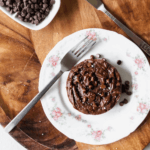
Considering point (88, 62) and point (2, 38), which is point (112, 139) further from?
point (2, 38)

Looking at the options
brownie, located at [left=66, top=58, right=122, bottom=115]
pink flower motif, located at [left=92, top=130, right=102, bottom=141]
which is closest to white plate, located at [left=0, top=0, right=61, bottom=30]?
brownie, located at [left=66, top=58, right=122, bottom=115]

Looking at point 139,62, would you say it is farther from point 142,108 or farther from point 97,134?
point 97,134

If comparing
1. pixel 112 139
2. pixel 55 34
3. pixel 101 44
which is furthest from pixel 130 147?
pixel 55 34

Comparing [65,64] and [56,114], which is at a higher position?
[65,64]

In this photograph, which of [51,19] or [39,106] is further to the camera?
[39,106]

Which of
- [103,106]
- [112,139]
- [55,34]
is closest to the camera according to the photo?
[103,106]

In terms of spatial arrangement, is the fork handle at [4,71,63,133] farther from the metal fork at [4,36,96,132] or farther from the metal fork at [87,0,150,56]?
the metal fork at [87,0,150,56]

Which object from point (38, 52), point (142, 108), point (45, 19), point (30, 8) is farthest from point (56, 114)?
point (30, 8)

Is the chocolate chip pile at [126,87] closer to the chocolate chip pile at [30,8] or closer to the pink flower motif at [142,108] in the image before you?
the pink flower motif at [142,108]
